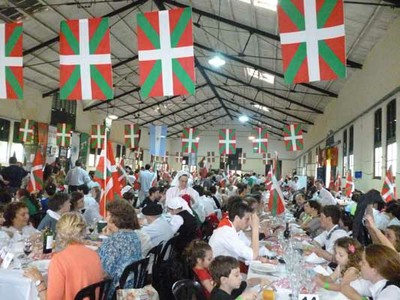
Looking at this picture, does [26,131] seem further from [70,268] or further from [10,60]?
[70,268]

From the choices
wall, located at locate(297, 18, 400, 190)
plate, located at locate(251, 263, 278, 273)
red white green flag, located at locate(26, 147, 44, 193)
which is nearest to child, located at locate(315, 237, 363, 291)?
plate, located at locate(251, 263, 278, 273)

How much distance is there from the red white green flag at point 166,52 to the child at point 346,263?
9.83 feet

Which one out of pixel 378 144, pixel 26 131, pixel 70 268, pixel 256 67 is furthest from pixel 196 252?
pixel 26 131

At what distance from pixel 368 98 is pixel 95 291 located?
953 cm

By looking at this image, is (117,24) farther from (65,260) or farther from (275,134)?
(275,134)

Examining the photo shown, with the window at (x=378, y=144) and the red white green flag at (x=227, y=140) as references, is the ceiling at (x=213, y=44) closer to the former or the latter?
the window at (x=378, y=144)

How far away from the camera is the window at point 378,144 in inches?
380

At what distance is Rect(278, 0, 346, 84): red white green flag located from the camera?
4.60 meters

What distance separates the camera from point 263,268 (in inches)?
139

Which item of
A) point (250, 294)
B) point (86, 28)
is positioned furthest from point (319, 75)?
point (86, 28)

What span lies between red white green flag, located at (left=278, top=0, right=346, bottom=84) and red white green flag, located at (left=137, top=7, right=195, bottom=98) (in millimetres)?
1372

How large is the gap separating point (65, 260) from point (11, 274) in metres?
0.73

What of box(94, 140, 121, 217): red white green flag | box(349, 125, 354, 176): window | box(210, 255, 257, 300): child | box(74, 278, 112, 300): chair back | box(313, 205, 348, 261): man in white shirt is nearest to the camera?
box(74, 278, 112, 300): chair back

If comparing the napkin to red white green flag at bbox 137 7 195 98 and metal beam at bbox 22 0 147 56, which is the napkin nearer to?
red white green flag at bbox 137 7 195 98
